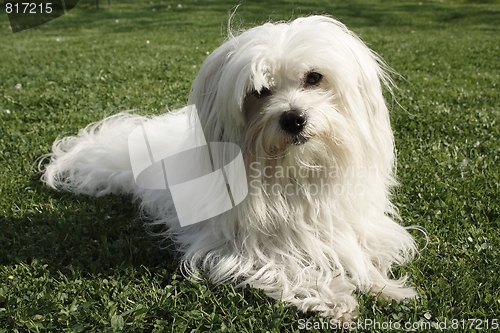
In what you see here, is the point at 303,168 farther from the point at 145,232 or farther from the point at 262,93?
the point at 145,232

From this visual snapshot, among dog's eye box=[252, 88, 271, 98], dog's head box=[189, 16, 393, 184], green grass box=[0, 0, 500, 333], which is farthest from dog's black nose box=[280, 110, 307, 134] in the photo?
green grass box=[0, 0, 500, 333]

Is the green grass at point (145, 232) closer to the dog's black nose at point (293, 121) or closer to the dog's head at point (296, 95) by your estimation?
the dog's head at point (296, 95)

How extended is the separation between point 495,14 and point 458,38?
6.76 metres

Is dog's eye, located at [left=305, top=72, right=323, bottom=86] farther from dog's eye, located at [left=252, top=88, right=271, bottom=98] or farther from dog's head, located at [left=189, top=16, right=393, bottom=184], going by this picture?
dog's eye, located at [left=252, top=88, right=271, bottom=98]

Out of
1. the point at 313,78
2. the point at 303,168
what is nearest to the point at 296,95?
the point at 313,78

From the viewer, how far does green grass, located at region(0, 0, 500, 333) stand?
2541mm

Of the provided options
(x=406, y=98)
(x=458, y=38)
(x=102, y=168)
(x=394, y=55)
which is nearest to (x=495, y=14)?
(x=458, y=38)

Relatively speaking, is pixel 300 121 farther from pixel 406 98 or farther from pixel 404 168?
pixel 406 98

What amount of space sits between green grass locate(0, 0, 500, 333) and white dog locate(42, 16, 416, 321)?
153 mm

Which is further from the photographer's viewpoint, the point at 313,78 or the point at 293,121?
the point at 313,78

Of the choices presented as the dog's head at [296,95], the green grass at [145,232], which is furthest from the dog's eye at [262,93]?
the green grass at [145,232]

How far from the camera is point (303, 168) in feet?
8.55

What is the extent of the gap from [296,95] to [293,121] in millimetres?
154

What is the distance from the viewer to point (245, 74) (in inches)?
94.7
